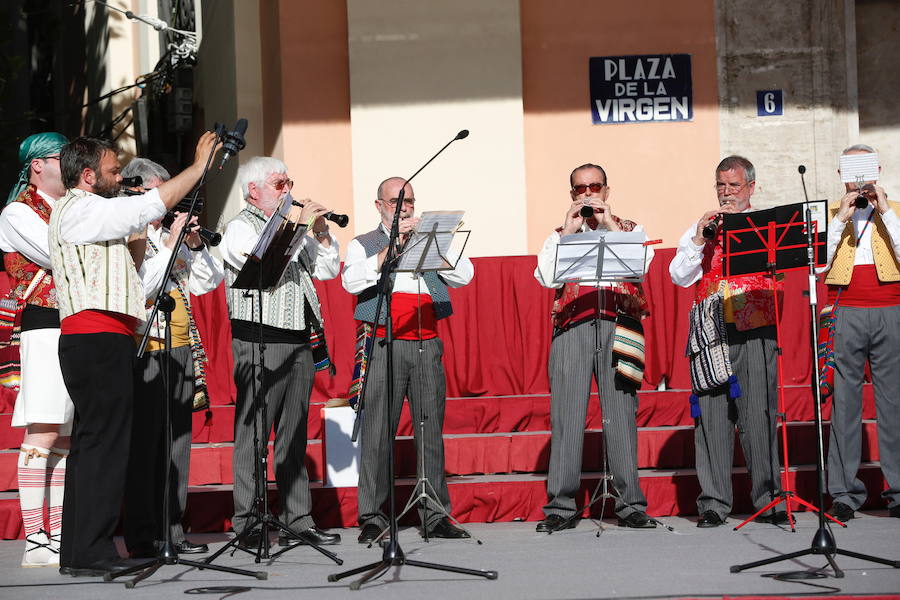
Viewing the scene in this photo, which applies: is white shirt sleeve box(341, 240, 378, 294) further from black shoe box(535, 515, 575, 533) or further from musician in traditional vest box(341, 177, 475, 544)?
black shoe box(535, 515, 575, 533)

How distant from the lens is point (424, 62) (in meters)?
8.59

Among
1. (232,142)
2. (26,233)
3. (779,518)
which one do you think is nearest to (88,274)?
(26,233)

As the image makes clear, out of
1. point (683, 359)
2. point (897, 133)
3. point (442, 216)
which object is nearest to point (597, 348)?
point (442, 216)

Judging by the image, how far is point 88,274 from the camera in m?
4.62

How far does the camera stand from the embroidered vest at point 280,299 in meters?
5.37

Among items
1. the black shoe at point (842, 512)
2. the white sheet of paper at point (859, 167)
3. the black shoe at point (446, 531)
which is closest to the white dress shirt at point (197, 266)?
the black shoe at point (446, 531)

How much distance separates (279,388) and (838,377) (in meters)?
2.68

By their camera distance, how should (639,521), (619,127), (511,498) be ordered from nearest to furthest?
(639,521) → (511,498) → (619,127)

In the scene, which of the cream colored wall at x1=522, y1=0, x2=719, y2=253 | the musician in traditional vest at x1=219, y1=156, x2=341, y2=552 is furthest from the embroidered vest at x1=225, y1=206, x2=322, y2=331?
the cream colored wall at x1=522, y1=0, x2=719, y2=253

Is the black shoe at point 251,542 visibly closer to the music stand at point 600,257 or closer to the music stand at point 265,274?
the music stand at point 265,274

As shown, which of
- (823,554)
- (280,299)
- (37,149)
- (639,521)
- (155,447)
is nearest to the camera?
(823,554)

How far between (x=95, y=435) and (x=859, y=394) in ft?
11.7

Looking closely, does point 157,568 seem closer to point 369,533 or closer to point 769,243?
point 369,533

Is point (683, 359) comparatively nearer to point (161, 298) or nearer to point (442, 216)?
point (442, 216)
